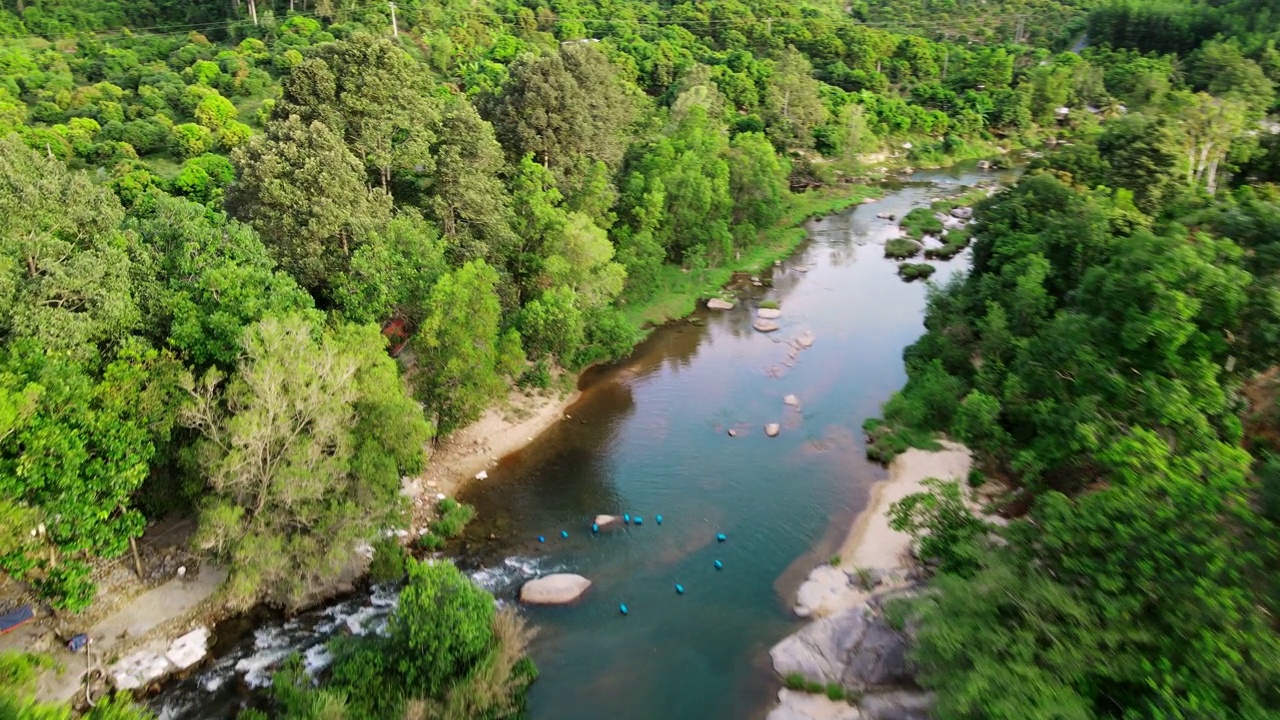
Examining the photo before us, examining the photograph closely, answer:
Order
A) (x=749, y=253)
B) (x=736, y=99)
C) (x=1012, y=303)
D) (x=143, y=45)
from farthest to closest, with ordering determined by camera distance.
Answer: (x=736, y=99) < (x=143, y=45) < (x=749, y=253) < (x=1012, y=303)

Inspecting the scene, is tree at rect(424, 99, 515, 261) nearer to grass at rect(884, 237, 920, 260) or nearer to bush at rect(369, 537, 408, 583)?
bush at rect(369, 537, 408, 583)

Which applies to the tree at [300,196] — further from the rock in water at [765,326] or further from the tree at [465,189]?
the rock in water at [765,326]

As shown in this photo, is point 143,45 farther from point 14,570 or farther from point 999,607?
point 999,607

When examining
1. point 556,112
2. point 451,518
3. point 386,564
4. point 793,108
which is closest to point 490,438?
point 451,518

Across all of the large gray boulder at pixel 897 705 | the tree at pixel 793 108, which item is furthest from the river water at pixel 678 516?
the tree at pixel 793 108

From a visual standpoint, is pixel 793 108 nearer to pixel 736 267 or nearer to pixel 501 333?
pixel 736 267

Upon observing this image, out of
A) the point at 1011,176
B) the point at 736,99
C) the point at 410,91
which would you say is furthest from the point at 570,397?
the point at 1011,176
